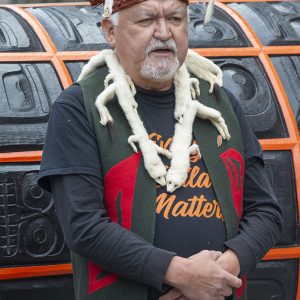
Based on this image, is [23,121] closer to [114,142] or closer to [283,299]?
[114,142]

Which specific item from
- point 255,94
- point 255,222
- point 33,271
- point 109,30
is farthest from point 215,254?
Result: point 255,94

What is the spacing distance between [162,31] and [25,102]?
1.05 metres

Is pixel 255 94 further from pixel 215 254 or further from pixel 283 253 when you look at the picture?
pixel 215 254

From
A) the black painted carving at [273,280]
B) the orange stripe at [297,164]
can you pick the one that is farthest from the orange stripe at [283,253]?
the orange stripe at [297,164]

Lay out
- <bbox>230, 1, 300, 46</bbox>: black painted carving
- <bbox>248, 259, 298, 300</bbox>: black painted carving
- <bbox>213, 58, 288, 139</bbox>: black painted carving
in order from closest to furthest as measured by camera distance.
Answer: <bbox>248, 259, 298, 300</bbox>: black painted carving → <bbox>213, 58, 288, 139</bbox>: black painted carving → <bbox>230, 1, 300, 46</bbox>: black painted carving

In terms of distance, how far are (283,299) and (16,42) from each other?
165 centimetres

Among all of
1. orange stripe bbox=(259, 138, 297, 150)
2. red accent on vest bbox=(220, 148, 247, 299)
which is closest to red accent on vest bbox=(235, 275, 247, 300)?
red accent on vest bbox=(220, 148, 247, 299)

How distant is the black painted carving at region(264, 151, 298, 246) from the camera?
11.8 ft

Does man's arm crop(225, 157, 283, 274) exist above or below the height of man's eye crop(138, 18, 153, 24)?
below

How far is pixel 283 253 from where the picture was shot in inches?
141

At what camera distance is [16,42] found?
3.69m

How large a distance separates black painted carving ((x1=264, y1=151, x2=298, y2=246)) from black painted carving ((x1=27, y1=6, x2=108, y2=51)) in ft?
3.05

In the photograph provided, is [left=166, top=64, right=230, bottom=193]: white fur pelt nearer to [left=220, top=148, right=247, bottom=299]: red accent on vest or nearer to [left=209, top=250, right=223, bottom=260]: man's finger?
[left=220, top=148, right=247, bottom=299]: red accent on vest

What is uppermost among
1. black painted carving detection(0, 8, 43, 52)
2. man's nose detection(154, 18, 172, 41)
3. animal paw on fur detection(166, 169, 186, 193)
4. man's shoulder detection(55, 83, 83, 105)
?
man's nose detection(154, 18, 172, 41)
